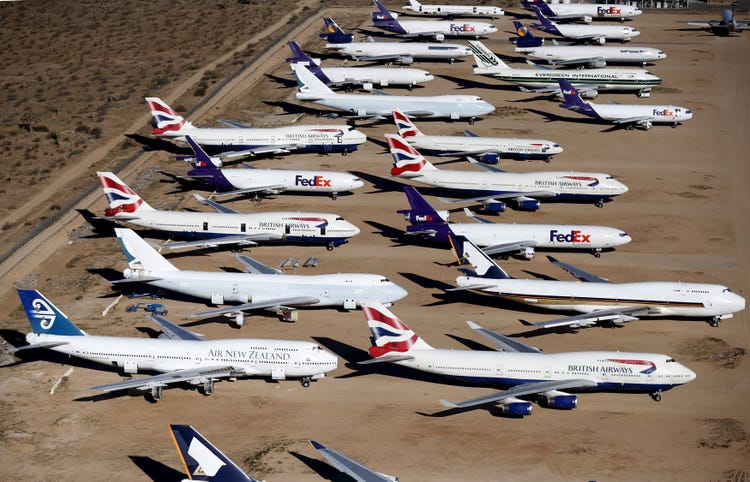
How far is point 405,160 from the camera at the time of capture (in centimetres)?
11331

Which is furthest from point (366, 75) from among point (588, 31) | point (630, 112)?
point (588, 31)

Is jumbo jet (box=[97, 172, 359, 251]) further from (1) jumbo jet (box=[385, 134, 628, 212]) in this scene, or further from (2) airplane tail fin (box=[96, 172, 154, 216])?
(1) jumbo jet (box=[385, 134, 628, 212])

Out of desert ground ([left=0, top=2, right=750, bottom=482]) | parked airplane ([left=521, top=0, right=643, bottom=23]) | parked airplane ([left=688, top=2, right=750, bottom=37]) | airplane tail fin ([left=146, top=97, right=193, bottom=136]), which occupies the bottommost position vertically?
desert ground ([left=0, top=2, right=750, bottom=482])

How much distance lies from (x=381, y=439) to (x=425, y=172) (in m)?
47.8

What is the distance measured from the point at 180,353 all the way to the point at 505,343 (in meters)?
22.9

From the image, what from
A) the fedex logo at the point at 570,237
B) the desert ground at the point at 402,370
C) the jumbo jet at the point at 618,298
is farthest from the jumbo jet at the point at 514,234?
the jumbo jet at the point at 618,298

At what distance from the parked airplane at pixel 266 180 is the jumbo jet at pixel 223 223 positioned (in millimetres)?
12699

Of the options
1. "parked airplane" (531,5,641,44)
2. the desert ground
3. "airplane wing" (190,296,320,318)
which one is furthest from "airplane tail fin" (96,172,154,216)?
"parked airplane" (531,5,641,44)

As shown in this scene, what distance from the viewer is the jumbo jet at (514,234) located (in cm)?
9725

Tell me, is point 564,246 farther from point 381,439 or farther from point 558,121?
point 558,121

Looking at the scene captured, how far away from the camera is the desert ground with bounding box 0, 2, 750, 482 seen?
67562 mm

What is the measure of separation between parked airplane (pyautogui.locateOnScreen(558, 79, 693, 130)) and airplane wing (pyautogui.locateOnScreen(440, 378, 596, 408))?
70272 mm

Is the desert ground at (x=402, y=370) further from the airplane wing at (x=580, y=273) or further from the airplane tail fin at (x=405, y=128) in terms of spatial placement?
the airplane tail fin at (x=405, y=128)

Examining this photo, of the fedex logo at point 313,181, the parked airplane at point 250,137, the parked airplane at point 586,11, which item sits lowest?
the fedex logo at point 313,181
